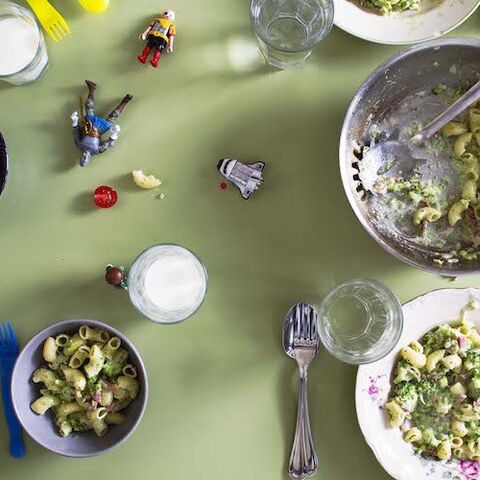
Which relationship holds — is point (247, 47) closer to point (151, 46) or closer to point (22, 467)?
point (151, 46)

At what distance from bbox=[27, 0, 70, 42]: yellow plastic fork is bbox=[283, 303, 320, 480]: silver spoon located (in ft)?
2.19

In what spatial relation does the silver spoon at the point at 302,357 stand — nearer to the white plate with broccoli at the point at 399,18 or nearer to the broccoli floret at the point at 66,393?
the broccoli floret at the point at 66,393

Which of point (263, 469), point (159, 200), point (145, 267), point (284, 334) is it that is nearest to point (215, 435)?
point (263, 469)

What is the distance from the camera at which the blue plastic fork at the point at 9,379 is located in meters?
1.22

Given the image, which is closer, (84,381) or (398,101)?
(84,381)

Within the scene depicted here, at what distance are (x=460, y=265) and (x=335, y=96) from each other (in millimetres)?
386

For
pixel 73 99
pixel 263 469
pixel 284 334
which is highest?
pixel 73 99

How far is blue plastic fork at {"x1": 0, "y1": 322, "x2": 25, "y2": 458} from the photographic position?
1.22m

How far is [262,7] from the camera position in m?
1.24

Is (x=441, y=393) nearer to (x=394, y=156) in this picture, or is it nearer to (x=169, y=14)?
(x=394, y=156)

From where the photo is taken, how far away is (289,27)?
1270 mm

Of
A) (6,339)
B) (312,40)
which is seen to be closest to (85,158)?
(6,339)

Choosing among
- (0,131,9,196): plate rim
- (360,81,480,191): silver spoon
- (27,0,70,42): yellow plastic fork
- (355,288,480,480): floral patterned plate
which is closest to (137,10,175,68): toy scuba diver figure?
(27,0,70,42): yellow plastic fork

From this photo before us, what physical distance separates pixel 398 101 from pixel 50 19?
0.66m
